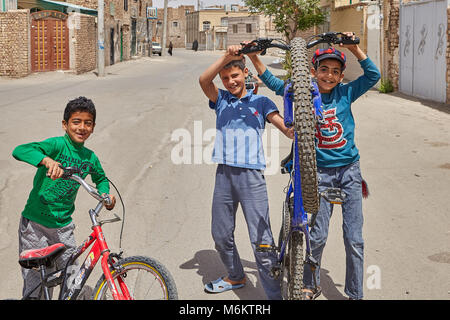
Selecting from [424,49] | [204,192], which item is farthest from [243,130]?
[424,49]

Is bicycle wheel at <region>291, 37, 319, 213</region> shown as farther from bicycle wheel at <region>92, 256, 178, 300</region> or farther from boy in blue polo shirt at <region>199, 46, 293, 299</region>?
bicycle wheel at <region>92, 256, 178, 300</region>

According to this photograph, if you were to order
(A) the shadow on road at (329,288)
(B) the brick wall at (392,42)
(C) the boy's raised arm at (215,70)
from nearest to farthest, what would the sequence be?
(C) the boy's raised arm at (215,70)
(A) the shadow on road at (329,288)
(B) the brick wall at (392,42)

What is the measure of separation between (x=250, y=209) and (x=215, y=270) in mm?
1160

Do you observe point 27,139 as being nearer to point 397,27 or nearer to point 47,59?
point 397,27

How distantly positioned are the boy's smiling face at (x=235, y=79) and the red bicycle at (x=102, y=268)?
123 centimetres

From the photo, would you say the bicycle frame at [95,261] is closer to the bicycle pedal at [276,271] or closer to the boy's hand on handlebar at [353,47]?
the bicycle pedal at [276,271]

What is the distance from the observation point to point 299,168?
3162 millimetres

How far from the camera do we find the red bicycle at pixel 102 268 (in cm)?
290

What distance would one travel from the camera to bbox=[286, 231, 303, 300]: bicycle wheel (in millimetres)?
3347

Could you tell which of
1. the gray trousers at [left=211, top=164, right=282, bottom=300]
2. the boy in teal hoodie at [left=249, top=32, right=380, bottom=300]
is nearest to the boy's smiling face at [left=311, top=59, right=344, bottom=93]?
the boy in teal hoodie at [left=249, top=32, right=380, bottom=300]

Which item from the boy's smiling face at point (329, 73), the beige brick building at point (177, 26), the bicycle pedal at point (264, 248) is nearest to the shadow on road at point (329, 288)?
the bicycle pedal at point (264, 248)

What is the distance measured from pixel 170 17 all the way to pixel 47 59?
7918cm

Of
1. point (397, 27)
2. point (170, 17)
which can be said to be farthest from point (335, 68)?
point (170, 17)

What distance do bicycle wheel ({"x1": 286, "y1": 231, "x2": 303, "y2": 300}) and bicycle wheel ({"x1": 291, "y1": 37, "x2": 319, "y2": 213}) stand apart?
0.37m
